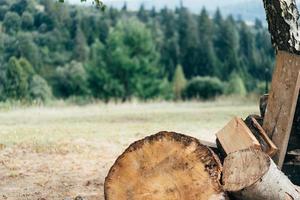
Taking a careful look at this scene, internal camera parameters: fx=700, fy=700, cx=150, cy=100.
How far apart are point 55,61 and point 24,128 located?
3329 inches

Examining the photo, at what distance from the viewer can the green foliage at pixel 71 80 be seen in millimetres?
84500

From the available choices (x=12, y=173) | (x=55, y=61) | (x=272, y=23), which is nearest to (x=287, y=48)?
(x=272, y=23)

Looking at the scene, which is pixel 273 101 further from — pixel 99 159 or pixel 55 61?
pixel 55 61

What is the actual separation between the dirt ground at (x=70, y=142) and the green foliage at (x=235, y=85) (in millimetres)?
66439

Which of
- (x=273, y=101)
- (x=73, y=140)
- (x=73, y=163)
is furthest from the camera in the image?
(x=73, y=140)

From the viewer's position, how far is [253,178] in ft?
22.8

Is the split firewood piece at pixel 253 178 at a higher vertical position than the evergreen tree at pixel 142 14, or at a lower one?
higher

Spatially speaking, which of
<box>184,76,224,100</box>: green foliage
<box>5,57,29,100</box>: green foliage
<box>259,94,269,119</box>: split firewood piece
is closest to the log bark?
<box>259,94,269,119</box>: split firewood piece

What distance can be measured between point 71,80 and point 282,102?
81384 mm

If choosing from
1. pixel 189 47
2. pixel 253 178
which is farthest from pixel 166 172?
pixel 189 47

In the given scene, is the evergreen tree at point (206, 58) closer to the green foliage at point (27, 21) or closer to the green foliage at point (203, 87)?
the green foliage at point (203, 87)

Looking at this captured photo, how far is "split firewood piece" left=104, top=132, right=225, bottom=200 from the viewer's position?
7.18 meters

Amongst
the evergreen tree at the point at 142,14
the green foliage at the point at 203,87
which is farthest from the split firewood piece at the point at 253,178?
the evergreen tree at the point at 142,14

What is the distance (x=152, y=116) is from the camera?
23.0 metres
